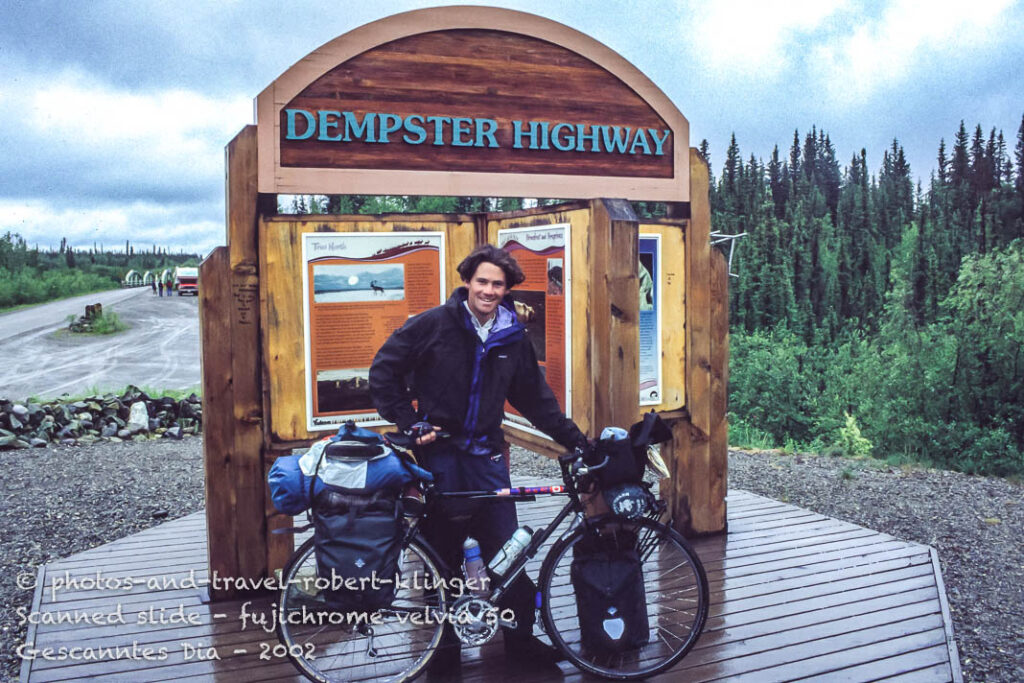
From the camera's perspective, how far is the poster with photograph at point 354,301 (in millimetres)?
4957

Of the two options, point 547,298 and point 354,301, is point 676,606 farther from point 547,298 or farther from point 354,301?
point 354,301

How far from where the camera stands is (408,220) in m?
5.09

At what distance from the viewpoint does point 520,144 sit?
525 centimetres

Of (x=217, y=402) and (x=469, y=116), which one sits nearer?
(x=217, y=402)

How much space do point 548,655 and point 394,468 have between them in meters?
1.20

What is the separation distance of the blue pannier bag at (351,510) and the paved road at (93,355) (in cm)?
1504

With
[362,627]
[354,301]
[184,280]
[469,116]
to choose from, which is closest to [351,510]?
[362,627]

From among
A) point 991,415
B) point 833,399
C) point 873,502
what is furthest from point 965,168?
point 873,502

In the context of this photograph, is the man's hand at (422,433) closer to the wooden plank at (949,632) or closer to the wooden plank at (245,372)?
the wooden plank at (245,372)

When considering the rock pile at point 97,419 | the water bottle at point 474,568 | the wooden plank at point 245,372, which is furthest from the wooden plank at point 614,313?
the rock pile at point 97,419

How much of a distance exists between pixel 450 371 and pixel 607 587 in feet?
3.84

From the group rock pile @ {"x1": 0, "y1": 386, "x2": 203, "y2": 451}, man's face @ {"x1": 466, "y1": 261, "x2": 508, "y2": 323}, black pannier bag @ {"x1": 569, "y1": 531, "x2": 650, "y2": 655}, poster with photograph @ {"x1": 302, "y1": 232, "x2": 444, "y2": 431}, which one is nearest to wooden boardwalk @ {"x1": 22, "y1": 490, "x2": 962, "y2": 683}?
black pannier bag @ {"x1": 569, "y1": 531, "x2": 650, "y2": 655}

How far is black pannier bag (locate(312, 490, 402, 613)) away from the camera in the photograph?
3273mm

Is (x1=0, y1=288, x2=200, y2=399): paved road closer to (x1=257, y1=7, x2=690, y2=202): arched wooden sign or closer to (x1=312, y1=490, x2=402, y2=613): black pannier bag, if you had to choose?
(x1=257, y1=7, x2=690, y2=202): arched wooden sign
